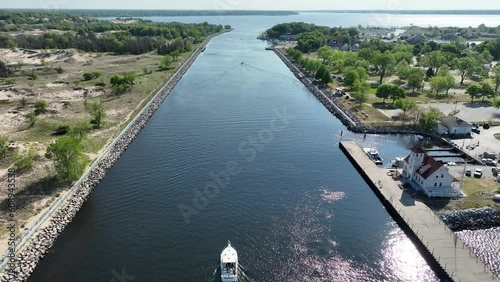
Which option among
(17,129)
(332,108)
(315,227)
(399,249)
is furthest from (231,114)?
(399,249)

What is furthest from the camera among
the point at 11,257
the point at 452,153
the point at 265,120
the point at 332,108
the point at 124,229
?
the point at 332,108

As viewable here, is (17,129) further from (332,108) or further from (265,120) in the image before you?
(332,108)

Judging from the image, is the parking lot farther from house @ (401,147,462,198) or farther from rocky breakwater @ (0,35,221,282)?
rocky breakwater @ (0,35,221,282)

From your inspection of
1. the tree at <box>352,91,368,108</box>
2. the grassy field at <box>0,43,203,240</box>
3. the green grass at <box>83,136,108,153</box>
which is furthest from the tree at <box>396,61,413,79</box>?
the green grass at <box>83,136,108,153</box>

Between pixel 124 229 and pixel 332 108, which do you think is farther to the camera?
pixel 332 108

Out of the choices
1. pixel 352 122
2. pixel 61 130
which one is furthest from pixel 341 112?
pixel 61 130

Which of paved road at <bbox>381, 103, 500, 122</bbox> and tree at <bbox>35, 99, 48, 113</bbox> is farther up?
paved road at <bbox>381, 103, 500, 122</bbox>

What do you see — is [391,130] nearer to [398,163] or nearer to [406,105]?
[406,105]
